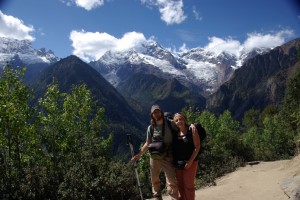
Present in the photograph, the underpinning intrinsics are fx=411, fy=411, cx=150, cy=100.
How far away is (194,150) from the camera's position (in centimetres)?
1008

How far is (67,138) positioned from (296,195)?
23.3m

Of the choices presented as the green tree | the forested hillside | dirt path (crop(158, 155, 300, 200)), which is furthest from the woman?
the green tree

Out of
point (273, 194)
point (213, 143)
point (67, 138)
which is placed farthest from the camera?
point (67, 138)

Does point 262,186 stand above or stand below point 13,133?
below

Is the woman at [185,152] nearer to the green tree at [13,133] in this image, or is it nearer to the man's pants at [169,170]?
the man's pants at [169,170]

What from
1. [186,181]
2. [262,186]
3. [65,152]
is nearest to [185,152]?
[186,181]

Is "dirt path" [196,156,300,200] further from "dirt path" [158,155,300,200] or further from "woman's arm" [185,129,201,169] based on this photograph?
"woman's arm" [185,129,201,169]

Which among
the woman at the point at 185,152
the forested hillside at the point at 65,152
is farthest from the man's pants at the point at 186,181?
the forested hillside at the point at 65,152

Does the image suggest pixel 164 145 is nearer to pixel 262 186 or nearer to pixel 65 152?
pixel 262 186

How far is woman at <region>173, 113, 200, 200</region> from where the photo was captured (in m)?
10.1

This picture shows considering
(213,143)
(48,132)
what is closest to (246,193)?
(213,143)

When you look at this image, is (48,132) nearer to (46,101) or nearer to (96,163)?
(46,101)

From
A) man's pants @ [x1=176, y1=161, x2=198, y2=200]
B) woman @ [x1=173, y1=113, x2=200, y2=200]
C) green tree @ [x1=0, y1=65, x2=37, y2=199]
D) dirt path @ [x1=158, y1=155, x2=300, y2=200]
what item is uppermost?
green tree @ [x1=0, y1=65, x2=37, y2=199]

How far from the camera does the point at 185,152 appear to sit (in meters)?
10.1
